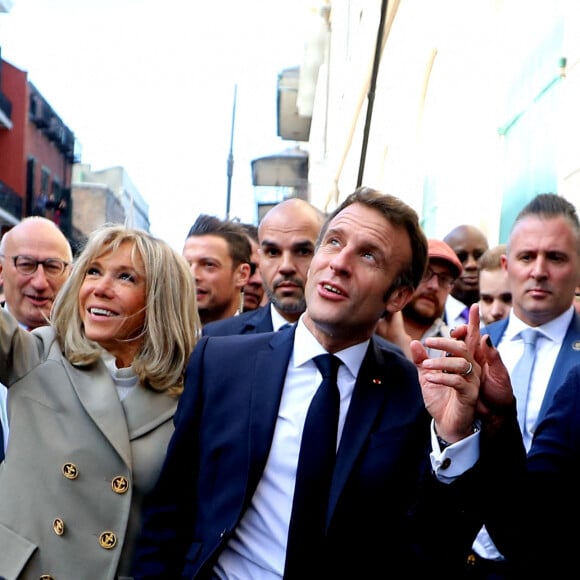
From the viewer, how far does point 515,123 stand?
8.56 meters

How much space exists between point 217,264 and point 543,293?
2.25 metres

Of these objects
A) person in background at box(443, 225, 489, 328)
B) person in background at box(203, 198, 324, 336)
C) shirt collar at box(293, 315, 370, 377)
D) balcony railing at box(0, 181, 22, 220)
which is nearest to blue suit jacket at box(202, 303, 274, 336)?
person in background at box(203, 198, 324, 336)

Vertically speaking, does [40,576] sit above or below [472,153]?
below

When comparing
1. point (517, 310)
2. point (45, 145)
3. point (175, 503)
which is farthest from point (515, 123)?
point (45, 145)

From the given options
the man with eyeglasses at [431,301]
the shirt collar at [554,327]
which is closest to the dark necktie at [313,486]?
the shirt collar at [554,327]

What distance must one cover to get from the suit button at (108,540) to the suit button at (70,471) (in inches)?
8.7

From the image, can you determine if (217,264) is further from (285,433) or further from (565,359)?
(285,433)

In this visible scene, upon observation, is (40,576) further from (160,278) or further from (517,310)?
(517,310)

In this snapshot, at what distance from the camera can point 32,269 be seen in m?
5.62

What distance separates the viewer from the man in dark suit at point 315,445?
3.22 metres

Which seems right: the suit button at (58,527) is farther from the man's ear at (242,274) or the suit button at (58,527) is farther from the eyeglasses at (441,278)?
the man's ear at (242,274)

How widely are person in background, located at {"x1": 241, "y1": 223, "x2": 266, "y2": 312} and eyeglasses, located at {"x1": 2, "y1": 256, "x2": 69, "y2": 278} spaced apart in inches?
60.1

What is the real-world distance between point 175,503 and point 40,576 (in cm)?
52

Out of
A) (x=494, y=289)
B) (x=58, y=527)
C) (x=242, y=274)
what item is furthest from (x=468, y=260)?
(x=58, y=527)
